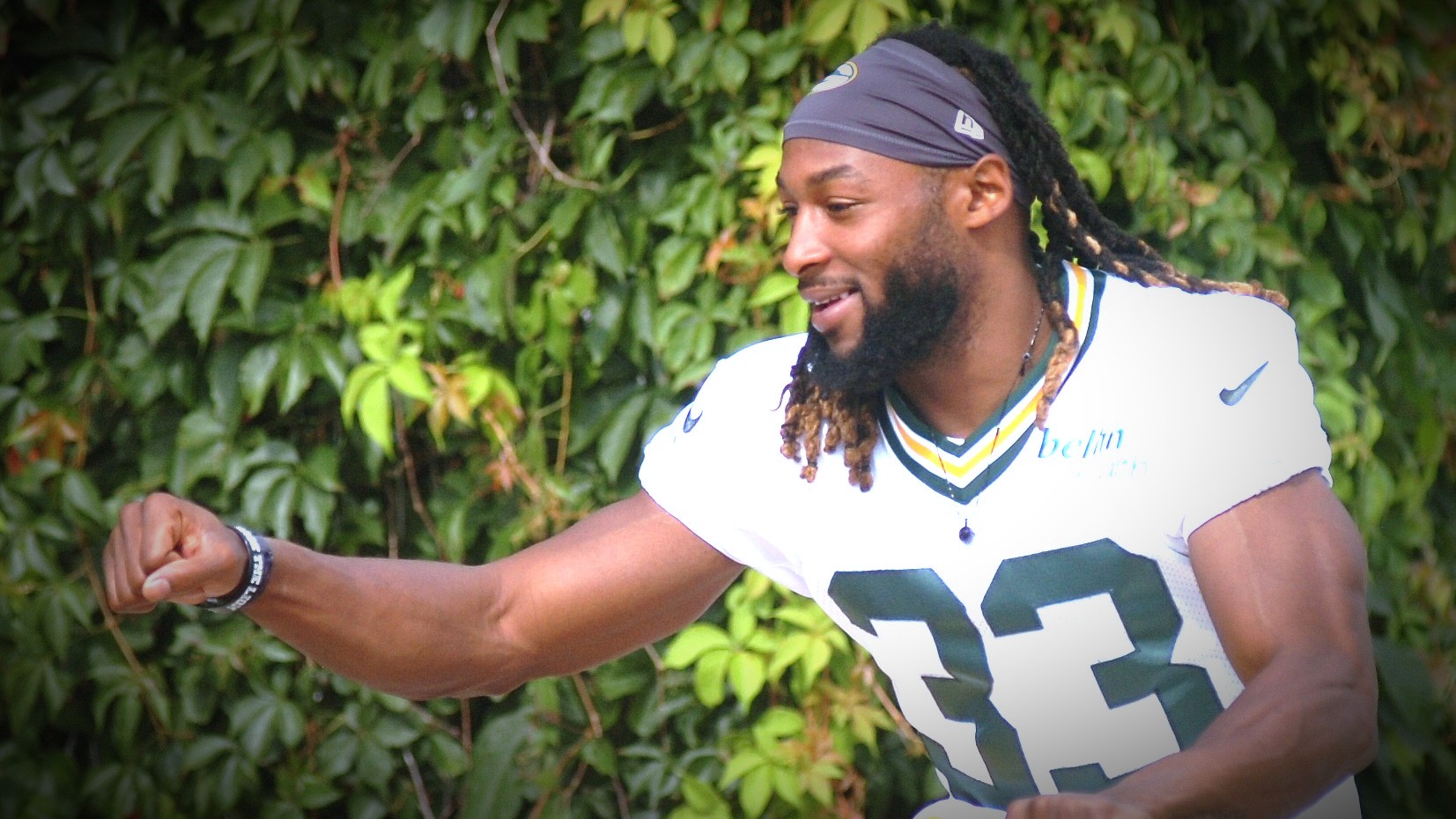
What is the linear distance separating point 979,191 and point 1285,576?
0.67 meters

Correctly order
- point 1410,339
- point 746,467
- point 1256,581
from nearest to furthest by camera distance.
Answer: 1. point 1256,581
2. point 746,467
3. point 1410,339

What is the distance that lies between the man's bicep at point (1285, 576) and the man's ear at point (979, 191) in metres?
0.54

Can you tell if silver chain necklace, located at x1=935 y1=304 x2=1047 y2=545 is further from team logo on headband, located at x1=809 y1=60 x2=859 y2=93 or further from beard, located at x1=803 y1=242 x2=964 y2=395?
team logo on headband, located at x1=809 y1=60 x2=859 y2=93

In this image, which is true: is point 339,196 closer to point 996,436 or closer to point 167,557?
point 167,557

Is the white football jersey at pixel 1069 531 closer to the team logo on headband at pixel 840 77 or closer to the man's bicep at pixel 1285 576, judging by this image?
the man's bicep at pixel 1285 576

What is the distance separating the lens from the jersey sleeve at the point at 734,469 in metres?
2.25

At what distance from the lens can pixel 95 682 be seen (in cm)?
353

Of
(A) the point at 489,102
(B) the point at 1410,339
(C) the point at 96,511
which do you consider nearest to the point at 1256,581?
(B) the point at 1410,339

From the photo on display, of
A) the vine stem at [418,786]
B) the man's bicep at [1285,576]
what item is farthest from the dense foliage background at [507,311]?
the man's bicep at [1285,576]

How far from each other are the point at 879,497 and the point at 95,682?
2.16 m

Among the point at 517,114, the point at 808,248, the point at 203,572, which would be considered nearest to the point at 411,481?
the point at 517,114

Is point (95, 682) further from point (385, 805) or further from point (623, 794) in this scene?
point (623, 794)

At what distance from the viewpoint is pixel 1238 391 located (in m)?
1.92

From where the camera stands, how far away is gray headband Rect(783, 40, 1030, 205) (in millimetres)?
2107
